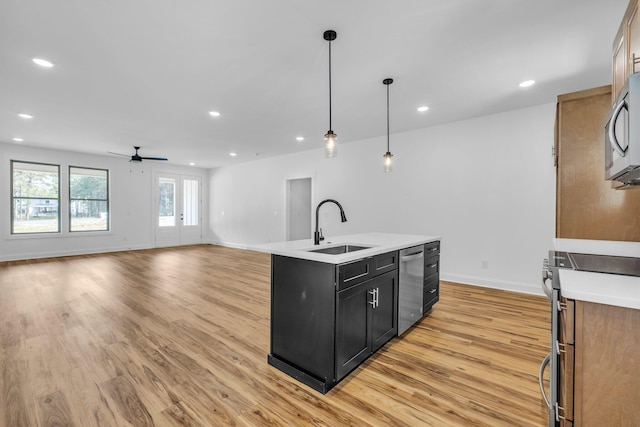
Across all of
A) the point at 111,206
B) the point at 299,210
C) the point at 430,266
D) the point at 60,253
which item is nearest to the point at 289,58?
the point at 430,266

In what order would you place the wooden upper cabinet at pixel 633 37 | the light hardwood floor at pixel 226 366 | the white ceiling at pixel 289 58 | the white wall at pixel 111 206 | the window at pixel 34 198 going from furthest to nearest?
1. the window at pixel 34 198
2. the white wall at pixel 111 206
3. the white ceiling at pixel 289 58
4. the light hardwood floor at pixel 226 366
5. the wooden upper cabinet at pixel 633 37

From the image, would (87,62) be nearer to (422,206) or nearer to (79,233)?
(422,206)

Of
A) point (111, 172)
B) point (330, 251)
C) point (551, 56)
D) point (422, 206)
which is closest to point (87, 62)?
point (330, 251)

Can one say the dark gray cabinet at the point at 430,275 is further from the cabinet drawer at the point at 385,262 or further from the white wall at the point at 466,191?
the white wall at the point at 466,191

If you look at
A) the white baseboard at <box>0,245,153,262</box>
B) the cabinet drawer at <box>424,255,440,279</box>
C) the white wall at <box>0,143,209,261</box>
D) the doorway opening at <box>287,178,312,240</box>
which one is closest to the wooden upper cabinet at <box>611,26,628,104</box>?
the cabinet drawer at <box>424,255,440,279</box>

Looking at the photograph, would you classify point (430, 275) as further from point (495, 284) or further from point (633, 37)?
point (633, 37)

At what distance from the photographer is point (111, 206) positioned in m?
7.77

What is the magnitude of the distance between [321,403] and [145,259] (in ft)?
21.2

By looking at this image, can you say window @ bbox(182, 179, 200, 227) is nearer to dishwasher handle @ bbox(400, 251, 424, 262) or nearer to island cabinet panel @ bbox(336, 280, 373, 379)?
dishwasher handle @ bbox(400, 251, 424, 262)

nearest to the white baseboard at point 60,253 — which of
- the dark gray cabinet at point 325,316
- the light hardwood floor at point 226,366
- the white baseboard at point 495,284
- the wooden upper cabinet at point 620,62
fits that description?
the light hardwood floor at point 226,366

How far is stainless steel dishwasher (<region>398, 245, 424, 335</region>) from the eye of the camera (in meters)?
2.62

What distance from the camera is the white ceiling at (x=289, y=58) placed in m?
2.07

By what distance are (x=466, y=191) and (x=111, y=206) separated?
873cm

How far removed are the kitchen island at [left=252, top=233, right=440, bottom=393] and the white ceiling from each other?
1.77 metres
